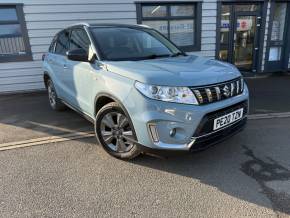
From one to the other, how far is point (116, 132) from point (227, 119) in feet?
4.48

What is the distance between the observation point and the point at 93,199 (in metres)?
2.75

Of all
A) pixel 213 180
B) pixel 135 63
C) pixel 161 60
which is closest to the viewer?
pixel 213 180

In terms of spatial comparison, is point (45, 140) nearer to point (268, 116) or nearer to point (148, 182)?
point (148, 182)

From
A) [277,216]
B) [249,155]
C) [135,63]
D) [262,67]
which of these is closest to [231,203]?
[277,216]

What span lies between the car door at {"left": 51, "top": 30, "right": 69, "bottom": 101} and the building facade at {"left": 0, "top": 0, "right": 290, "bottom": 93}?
264 centimetres

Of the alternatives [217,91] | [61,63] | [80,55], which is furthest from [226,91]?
[61,63]

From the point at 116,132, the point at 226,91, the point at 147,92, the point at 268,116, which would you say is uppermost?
the point at 147,92

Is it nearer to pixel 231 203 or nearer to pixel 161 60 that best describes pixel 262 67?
pixel 161 60

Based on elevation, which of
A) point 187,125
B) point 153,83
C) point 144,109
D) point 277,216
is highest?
point 153,83

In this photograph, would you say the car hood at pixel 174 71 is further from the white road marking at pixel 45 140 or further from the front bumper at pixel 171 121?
the white road marking at pixel 45 140

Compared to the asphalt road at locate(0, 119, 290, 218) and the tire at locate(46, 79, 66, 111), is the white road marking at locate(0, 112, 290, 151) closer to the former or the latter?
the asphalt road at locate(0, 119, 290, 218)

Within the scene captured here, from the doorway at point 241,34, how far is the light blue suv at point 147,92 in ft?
16.8

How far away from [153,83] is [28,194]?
177 centimetres

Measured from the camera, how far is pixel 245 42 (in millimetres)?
9008
